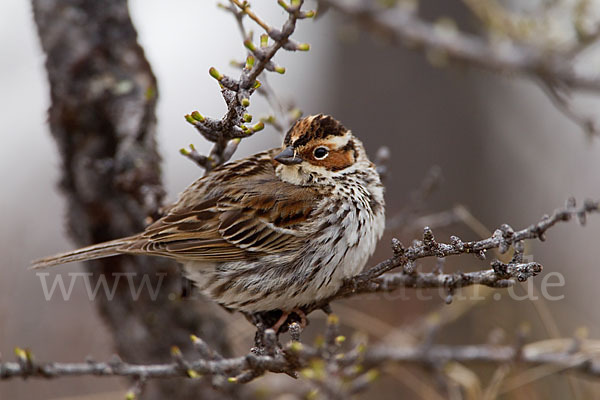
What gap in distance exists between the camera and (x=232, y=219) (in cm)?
318

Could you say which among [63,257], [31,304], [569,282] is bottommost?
[31,304]

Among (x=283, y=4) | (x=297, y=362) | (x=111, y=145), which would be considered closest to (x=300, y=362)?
(x=297, y=362)

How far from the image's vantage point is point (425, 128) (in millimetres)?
6824

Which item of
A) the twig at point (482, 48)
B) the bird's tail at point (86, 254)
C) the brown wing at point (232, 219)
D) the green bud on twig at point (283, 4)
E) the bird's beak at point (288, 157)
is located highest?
the twig at point (482, 48)

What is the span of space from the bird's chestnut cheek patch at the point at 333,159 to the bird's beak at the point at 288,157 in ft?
0.20

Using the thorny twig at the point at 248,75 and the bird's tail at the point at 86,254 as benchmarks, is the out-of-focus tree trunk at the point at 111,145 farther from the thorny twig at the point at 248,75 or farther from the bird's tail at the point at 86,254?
the thorny twig at the point at 248,75

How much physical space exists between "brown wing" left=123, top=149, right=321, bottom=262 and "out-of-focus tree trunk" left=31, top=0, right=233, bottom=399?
13.7 inches

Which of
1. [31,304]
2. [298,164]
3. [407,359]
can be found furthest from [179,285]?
[31,304]

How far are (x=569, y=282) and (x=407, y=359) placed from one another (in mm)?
2743

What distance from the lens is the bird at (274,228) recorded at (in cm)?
299

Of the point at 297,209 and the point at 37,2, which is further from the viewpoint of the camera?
the point at 37,2

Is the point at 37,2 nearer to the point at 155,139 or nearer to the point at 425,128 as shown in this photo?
the point at 155,139

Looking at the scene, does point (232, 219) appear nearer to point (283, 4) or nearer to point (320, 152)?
point (320, 152)

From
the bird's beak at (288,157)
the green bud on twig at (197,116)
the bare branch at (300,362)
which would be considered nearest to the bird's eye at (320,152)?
the bird's beak at (288,157)
